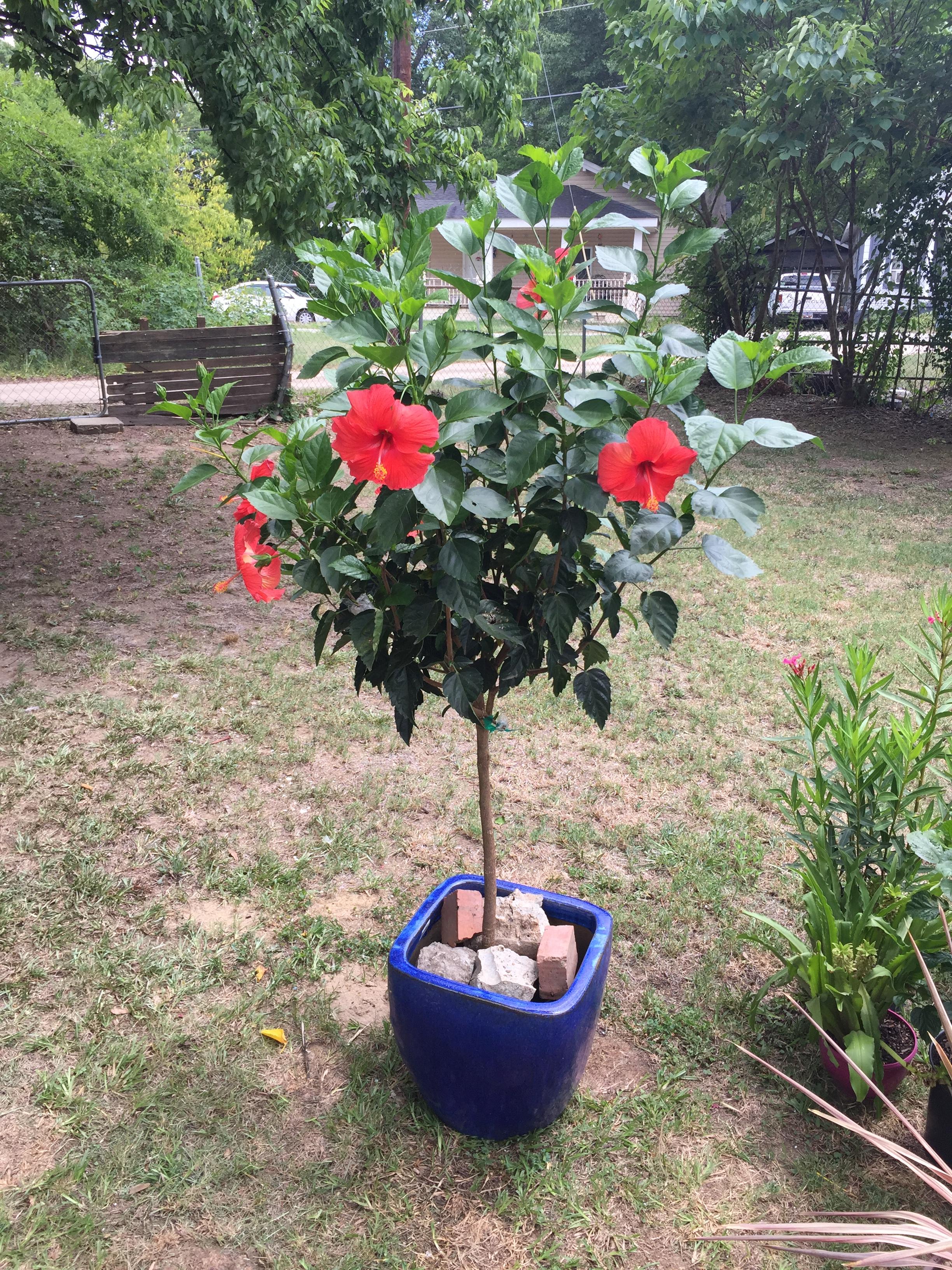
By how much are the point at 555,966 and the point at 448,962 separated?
0.23 m

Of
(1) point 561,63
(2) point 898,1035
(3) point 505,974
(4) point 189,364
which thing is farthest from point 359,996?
(1) point 561,63

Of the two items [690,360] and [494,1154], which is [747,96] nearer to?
[690,360]

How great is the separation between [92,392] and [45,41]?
5.81m

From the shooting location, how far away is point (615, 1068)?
2.05 m

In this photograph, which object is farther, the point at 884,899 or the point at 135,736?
the point at 135,736

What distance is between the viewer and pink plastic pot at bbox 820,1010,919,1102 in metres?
1.90

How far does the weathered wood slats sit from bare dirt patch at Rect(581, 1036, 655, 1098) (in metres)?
7.36

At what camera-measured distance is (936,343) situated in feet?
31.3

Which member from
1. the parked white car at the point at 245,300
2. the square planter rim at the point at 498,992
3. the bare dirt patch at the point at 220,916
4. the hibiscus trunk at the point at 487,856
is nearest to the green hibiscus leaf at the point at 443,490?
the hibiscus trunk at the point at 487,856

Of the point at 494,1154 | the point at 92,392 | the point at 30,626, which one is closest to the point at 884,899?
the point at 494,1154

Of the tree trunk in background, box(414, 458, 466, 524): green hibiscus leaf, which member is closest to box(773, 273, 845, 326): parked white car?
the tree trunk in background

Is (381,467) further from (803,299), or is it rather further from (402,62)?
(402,62)

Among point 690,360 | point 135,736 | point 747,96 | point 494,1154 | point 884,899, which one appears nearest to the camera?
point 690,360

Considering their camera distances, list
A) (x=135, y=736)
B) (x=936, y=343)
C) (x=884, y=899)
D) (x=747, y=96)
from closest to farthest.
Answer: (x=884, y=899) → (x=135, y=736) → (x=747, y=96) → (x=936, y=343)
